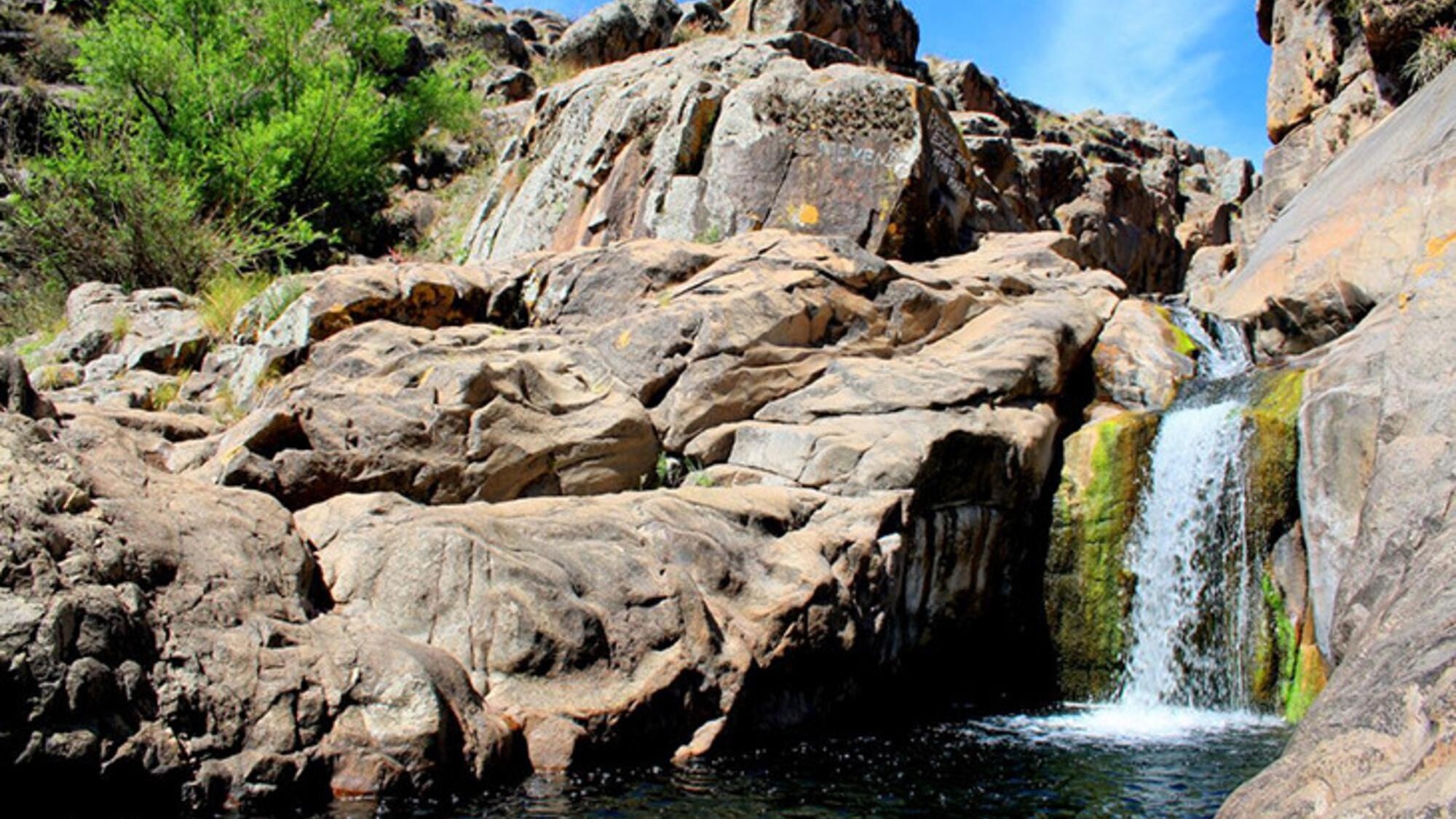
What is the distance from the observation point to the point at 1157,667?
31.3 ft

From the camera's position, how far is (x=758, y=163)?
13992 millimetres

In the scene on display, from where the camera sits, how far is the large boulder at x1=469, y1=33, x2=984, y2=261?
44.7 ft

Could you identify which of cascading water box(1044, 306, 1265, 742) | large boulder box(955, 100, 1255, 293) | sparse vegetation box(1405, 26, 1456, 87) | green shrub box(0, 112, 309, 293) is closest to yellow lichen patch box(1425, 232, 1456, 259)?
cascading water box(1044, 306, 1265, 742)

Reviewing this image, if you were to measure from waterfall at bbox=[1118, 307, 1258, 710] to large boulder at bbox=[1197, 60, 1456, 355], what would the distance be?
219 cm

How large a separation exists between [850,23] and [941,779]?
19.9 meters

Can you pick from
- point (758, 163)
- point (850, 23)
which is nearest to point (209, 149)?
point (758, 163)

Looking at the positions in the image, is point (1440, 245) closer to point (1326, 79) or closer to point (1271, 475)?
point (1271, 475)

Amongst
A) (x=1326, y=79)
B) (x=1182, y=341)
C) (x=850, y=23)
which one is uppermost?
(x=850, y=23)

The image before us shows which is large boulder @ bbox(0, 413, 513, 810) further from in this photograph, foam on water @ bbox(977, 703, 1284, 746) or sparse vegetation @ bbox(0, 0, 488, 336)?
sparse vegetation @ bbox(0, 0, 488, 336)

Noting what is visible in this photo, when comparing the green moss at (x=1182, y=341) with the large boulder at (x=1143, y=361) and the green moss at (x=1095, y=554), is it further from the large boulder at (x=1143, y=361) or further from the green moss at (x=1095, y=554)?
the green moss at (x=1095, y=554)

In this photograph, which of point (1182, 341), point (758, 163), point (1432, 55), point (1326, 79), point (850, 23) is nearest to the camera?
point (1182, 341)

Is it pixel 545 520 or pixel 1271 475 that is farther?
pixel 1271 475

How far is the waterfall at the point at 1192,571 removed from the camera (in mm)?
9352

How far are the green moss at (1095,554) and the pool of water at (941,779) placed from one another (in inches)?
58.7
